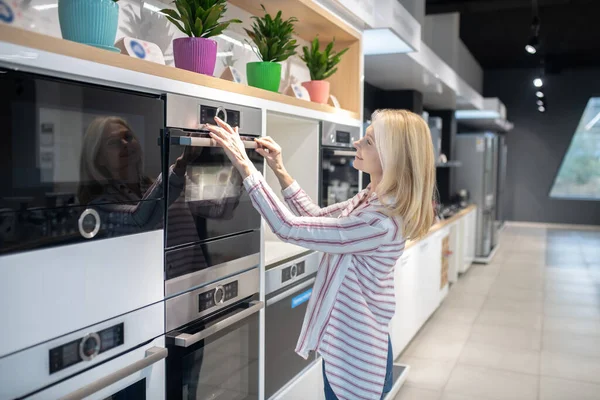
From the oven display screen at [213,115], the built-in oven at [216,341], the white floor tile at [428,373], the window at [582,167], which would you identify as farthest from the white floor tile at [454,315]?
the window at [582,167]

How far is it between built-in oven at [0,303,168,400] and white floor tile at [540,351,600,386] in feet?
10.4

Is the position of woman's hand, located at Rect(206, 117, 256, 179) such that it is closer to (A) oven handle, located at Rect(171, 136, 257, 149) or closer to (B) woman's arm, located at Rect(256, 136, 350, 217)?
(A) oven handle, located at Rect(171, 136, 257, 149)

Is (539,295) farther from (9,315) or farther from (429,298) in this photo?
(9,315)

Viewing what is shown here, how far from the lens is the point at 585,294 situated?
614 cm

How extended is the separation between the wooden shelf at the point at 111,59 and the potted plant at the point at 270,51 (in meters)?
0.09

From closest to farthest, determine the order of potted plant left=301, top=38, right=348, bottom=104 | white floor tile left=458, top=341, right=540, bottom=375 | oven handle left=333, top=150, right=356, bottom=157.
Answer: potted plant left=301, top=38, right=348, bottom=104, oven handle left=333, top=150, right=356, bottom=157, white floor tile left=458, top=341, right=540, bottom=375

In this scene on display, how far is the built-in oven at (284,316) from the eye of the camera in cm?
225

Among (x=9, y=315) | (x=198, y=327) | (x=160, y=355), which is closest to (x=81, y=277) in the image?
(x=9, y=315)

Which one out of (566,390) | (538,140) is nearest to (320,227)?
(566,390)

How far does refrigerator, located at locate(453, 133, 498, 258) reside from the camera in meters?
7.80

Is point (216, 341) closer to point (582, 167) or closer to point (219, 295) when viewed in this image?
point (219, 295)

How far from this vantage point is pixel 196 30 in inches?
67.9

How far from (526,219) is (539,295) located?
720 centimetres

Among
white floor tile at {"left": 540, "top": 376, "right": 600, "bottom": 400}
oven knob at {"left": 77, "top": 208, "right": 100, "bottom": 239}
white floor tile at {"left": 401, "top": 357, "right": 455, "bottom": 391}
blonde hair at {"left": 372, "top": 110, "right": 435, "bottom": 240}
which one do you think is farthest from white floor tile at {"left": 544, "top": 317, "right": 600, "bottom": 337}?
oven knob at {"left": 77, "top": 208, "right": 100, "bottom": 239}
